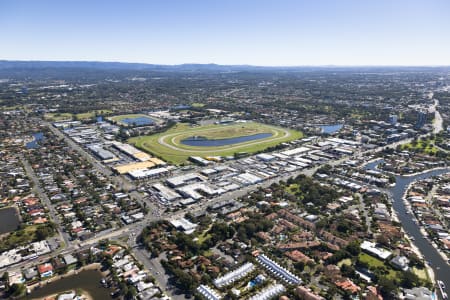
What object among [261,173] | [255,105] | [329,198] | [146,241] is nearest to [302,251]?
[329,198]

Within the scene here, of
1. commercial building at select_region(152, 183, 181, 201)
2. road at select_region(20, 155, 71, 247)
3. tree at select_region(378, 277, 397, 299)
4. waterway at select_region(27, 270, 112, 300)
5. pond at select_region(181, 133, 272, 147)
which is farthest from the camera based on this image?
pond at select_region(181, 133, 272, 147)

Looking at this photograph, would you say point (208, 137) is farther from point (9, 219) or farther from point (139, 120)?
point (9, 219)

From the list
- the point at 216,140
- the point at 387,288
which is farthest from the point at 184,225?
the point at 216,140

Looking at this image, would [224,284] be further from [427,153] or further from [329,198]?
[427,153]

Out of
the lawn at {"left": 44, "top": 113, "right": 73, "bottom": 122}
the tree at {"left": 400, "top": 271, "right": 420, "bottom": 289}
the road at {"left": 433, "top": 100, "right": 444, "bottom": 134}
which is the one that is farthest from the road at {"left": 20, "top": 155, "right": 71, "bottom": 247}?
the road at {"left": 433, "top": 100, "right": 444, "bottom": 134}

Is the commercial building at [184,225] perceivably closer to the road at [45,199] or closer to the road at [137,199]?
the road at [137,199]

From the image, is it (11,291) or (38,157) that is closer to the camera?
(11,291)

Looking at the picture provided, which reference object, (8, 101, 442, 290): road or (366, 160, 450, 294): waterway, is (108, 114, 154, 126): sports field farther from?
(366, 160, 450, 294): waterway
